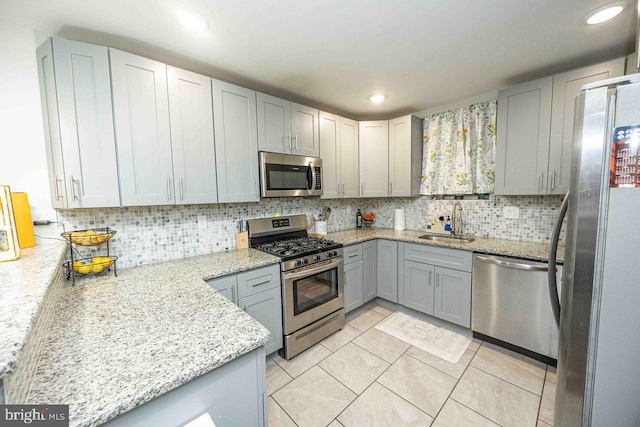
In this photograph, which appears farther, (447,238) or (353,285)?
(447,238)

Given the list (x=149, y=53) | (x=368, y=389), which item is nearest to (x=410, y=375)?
(x=368, y=389)

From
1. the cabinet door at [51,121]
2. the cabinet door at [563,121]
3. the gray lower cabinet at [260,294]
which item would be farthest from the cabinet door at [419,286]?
the cabinet door at [51,121]

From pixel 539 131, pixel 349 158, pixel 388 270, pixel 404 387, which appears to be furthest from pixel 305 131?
pixel 404 387

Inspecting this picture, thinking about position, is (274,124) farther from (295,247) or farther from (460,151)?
(460,151)

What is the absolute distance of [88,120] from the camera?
59.1 inches

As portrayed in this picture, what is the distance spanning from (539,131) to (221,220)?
299 cm

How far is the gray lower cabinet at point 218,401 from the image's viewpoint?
0.71m

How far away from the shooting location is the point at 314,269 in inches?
88.6

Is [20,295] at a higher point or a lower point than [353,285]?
higher

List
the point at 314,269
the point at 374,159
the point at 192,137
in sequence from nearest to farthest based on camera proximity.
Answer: the point at 192,137, the point at 314,269, the point at 374,159

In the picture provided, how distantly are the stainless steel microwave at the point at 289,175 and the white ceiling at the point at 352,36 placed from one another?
2.37ft

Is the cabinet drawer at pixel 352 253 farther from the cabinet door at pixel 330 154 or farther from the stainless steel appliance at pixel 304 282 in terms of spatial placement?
the cabinet door at pixel 330 154

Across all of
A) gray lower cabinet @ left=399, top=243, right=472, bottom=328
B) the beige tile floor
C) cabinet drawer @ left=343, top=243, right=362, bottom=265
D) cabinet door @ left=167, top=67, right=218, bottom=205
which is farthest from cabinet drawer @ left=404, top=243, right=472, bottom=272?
cabinet door @ left=167, top=67, right=218, bottom=205

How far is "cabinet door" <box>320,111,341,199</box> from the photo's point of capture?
2789 millimetres
